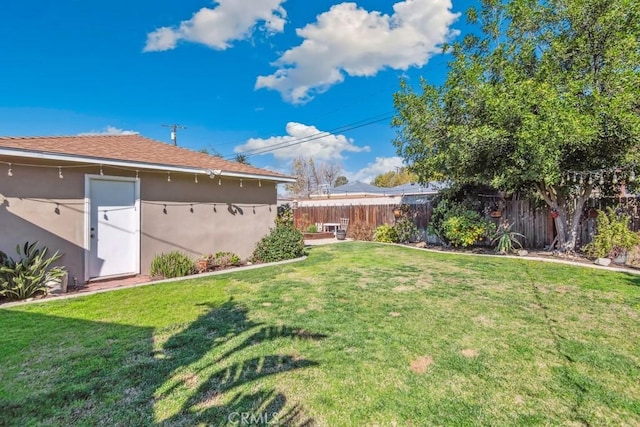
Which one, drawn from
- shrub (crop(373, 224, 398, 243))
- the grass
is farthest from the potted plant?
shrub (crop(373, 224, 398, 243))

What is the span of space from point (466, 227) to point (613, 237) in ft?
12.1

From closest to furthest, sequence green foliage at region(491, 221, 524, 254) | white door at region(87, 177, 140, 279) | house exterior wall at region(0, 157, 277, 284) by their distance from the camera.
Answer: house exterior wall at region(0, 157, 277, 284)
white door at region(87, 177, 140, 279)
green foliage at region(491, 221, 524, 254)

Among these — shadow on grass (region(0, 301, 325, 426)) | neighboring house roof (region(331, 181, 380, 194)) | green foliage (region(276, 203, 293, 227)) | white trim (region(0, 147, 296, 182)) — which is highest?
neighboring house roof (region(331, 181, 380, 194))

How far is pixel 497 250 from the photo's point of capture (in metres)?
10.8

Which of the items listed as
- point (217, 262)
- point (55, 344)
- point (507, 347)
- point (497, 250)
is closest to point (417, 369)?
point (507, 347)

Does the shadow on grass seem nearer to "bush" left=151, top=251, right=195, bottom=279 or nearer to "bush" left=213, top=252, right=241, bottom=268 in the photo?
"bush" left=151, top=251, right=195, bottom=279

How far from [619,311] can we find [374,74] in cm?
1669

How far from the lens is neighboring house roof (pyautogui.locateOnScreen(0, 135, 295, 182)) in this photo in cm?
601

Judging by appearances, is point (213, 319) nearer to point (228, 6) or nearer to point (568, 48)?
point (568, 48)

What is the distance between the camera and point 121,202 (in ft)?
23.7

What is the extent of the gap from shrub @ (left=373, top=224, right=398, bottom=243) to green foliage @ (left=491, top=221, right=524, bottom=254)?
4.02 metres

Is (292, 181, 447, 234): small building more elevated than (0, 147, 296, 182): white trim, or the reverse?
(0, 147, 296, 182): white trim

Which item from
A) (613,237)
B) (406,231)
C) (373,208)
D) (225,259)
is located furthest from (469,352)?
(373,208)

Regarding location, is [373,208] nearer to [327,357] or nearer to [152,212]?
[152,212]
